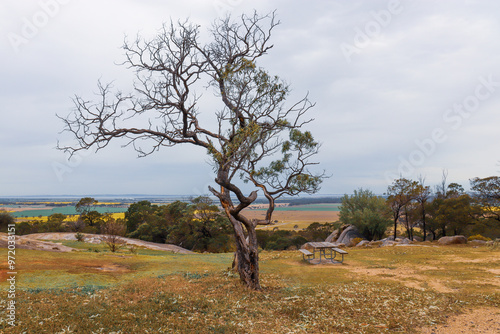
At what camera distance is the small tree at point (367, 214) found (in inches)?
1585

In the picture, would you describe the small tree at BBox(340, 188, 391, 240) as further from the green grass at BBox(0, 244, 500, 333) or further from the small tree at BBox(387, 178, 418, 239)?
the green grass at BBox(0, 244, 500, 333)

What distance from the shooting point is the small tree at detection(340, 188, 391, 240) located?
40250mm

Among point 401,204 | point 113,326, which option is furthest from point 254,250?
point 401,204

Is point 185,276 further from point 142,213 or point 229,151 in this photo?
point 142,213

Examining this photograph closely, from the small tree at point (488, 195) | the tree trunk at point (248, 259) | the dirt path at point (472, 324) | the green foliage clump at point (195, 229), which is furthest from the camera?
the green foliage clump at point (195, 229)

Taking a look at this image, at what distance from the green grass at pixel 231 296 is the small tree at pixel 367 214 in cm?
2051

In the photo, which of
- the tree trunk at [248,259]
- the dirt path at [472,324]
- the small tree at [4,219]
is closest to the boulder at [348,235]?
the tree trunk at [248,259]

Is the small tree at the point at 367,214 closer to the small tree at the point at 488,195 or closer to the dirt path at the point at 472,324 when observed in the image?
the small tree at the point at 488,195

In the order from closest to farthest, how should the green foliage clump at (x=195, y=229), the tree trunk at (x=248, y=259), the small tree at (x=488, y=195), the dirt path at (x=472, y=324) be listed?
the dirt path at (x=472, y=324), the tree trunk at (x=248, y=259), the small tree at (x=488, y=195), the green foliage clump at (x=195, y=229)

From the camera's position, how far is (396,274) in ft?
55.9

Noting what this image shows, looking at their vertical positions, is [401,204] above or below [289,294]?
above

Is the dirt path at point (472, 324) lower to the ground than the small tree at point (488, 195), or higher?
lower

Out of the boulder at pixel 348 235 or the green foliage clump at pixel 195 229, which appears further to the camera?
the green foliage clump at pixel 195 229

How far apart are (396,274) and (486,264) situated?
7050mm
